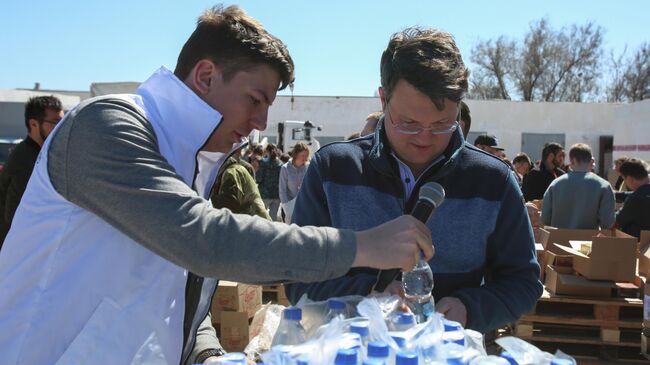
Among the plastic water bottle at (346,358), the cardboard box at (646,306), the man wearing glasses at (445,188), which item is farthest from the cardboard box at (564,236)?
the plastic water bottle at (346,358)

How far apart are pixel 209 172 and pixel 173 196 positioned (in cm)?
54

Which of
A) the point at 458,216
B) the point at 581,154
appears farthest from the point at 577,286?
the point at 458,216

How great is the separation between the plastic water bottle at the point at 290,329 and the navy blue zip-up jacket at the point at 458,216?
0.42m

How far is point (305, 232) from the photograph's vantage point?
1248 mm

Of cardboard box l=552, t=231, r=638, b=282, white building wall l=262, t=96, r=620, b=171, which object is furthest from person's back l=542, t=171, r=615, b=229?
white building wall l=262, t=96, r=620, b=171

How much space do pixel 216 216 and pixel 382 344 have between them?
0.44 meters

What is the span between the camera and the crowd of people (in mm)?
1211

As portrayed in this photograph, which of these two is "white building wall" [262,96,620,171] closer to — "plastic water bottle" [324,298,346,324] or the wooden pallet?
the wooden pallet

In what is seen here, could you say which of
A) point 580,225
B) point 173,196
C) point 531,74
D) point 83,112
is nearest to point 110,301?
point 173,196

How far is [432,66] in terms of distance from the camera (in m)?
1.80

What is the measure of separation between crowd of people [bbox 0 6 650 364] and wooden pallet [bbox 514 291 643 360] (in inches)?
110

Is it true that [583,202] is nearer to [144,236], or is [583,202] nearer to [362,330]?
[362,330]

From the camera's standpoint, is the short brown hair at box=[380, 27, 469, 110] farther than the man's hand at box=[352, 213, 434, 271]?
Yes

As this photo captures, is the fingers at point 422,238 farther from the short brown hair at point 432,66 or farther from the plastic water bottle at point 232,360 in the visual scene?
the short brown hair at point 432,66
